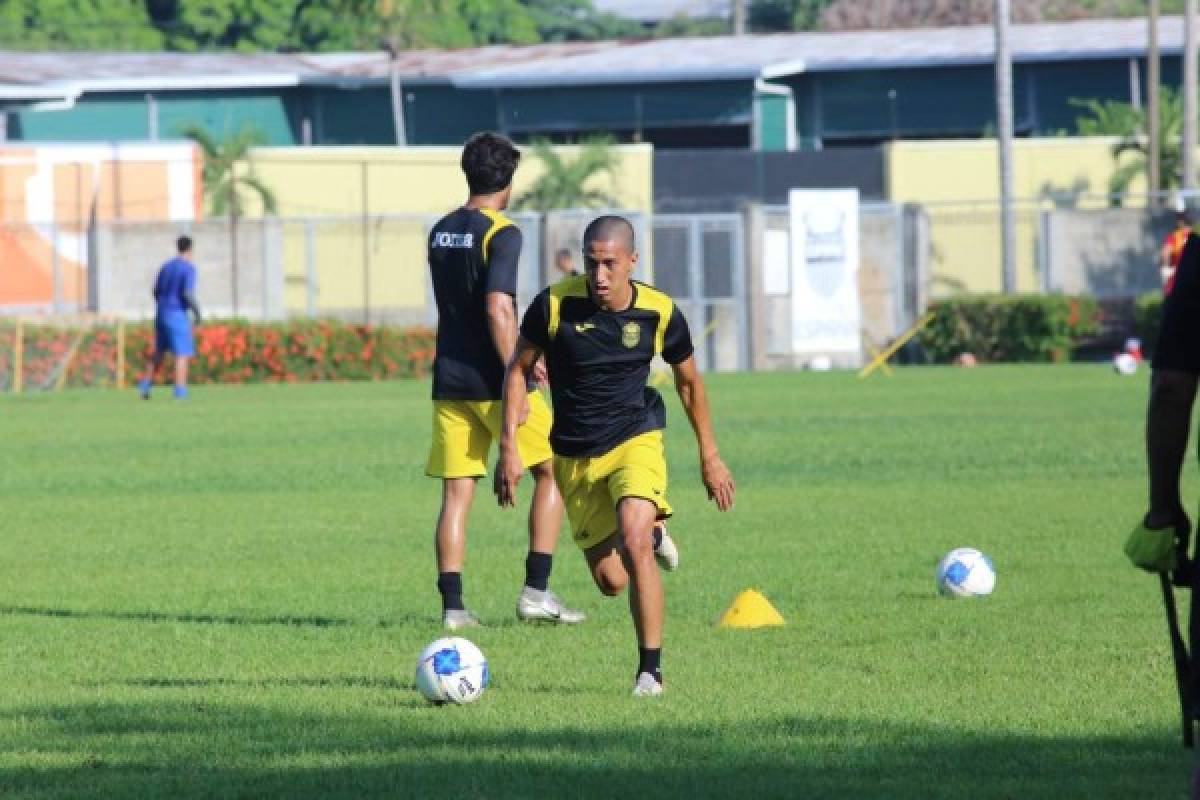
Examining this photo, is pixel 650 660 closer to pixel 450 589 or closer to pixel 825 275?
pixel 450 589

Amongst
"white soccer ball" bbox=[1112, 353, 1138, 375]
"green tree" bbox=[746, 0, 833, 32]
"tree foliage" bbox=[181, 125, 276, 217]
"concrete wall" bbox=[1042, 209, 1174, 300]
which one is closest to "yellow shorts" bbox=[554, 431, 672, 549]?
"white soccer ball" bbox=[1112, 353, 1138, 375]

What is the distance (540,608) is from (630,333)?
7.78 ft

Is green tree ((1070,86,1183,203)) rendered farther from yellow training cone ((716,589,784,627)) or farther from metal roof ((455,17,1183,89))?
yellow training cone ((716,589,784,627))

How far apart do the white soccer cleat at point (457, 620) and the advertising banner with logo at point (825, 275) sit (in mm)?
28127

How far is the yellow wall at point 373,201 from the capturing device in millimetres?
44531

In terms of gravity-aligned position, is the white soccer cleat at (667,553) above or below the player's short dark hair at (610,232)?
below

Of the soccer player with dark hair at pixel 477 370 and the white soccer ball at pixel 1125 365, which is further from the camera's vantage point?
the white soccer ball at pixel 1125 365

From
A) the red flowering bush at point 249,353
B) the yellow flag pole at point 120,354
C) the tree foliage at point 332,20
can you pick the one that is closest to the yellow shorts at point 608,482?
the yellow flag pole at point 120,354

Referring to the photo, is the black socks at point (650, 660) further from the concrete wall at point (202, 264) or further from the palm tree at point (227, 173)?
the palm tree at point (227, 173)

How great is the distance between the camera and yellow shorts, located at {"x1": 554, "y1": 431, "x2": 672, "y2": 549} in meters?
9.20

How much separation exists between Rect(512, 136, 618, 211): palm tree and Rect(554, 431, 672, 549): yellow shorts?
45.3 metres

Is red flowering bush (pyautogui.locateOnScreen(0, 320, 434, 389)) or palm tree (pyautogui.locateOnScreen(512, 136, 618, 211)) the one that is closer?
red flowering bush (pyautogui.locateOnScreen(0, 320, 434, 389))

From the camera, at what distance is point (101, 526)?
16.8 metres

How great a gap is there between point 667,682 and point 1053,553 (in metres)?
5.43
